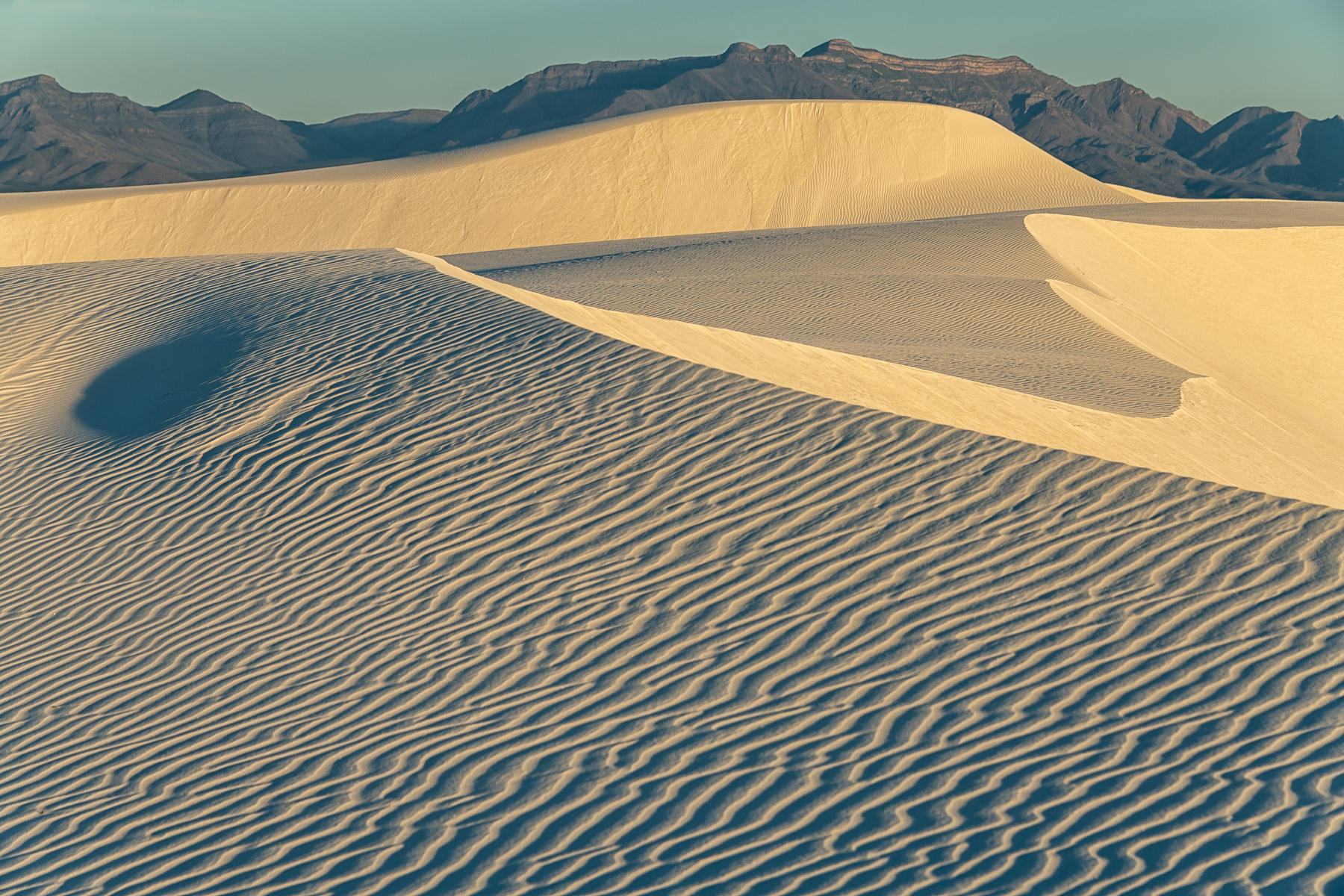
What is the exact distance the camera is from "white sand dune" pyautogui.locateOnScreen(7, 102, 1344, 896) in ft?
16.4

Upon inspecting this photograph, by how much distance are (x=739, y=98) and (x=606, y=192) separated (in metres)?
105

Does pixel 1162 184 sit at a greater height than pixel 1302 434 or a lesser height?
greater

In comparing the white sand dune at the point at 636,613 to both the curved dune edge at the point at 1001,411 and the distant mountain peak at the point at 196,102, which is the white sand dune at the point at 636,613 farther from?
the distant mountain peak at the point at 196,102

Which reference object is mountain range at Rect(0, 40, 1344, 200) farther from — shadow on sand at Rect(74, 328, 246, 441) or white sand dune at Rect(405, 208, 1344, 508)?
shadow on sand at Rect(74, 328, 246, 441)

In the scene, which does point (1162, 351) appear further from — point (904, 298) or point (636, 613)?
point (636, 613)

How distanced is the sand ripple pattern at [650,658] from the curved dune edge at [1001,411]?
539 mm

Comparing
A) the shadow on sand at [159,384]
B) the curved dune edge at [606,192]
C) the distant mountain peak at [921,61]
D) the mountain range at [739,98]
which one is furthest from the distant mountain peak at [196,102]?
the shadow on sand at [159,384]

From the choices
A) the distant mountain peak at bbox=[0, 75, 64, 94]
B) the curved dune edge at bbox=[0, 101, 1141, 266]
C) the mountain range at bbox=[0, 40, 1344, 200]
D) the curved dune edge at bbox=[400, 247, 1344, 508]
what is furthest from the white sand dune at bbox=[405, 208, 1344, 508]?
the distant mountain peak at bbox=[0, 75, 64, 94]

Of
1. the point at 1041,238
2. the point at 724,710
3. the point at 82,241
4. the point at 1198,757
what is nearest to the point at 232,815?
the point at 724,710

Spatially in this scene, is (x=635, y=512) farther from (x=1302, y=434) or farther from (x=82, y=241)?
(x=82, y=241)

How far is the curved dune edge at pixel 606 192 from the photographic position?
1586 inches

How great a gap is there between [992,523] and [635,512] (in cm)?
226

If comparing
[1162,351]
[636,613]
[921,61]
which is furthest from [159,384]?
[921,61]

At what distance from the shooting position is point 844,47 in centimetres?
17088
